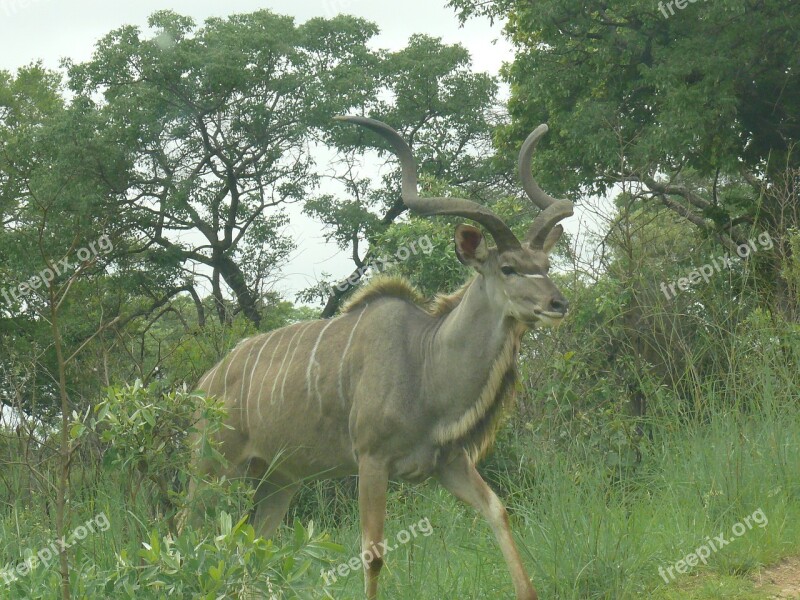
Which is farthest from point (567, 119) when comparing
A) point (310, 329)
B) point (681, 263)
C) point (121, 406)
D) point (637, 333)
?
point (121, 406)

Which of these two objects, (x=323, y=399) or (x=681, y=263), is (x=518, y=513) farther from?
(x=681, y=263)

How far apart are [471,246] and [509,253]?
0.58 feet

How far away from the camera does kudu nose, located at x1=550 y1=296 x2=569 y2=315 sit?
12.7ft

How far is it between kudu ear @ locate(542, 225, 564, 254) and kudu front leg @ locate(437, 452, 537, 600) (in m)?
0.90

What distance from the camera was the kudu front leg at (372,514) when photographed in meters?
3.92

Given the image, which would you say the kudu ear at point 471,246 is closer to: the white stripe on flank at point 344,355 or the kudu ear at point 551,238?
the kudu ear at point 551,238

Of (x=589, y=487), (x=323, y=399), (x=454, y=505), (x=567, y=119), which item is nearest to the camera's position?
(x=589, y=487)

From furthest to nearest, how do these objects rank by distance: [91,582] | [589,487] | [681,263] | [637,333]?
[681,263] < [637,333] < [589,487] < [91,582]

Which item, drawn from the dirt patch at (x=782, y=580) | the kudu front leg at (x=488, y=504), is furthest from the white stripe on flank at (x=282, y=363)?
the dirt patch at (x=782, y=580)

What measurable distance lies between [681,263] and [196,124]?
13423 mm

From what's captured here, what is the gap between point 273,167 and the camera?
774 inches

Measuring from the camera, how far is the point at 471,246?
4199 mm

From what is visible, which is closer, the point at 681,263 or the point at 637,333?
the point at 637,333

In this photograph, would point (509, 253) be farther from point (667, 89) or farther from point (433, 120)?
point (433, 120)
